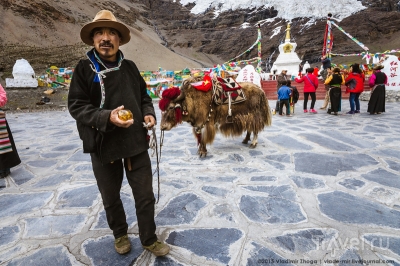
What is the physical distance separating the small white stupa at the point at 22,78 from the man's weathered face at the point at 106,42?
18.6m

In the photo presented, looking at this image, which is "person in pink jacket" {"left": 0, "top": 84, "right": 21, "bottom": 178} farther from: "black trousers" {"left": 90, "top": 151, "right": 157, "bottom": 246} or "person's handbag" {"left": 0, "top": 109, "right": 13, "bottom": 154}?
"black trousers" {"left": 90, "top": 151, "right": 157, "bottom": 246}

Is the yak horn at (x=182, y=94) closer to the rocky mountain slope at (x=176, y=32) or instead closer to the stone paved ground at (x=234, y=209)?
the stone paved ground at (x=234, y=209)

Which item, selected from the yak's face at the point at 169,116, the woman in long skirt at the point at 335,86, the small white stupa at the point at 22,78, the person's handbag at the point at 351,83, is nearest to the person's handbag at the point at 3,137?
the yak's face at the point at 169,116

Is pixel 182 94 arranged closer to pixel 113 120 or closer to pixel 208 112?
pixel 208 112

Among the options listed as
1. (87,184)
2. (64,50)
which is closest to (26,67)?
(87,184)

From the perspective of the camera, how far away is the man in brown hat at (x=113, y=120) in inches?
60.4

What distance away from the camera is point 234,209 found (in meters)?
2.39

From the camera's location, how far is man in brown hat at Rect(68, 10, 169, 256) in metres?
1.53

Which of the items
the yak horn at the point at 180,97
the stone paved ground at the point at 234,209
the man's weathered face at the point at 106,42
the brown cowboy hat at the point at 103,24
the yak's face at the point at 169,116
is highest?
the brown cowboy hat at the point at 103,24

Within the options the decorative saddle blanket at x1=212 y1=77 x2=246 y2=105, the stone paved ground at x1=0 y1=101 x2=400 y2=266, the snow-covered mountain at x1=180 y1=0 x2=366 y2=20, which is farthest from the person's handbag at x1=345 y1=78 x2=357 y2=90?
the snow-covered mountain at x1=180 y1=0 x2=366 y2=20

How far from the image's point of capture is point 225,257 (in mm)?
1742

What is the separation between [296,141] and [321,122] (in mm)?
2555

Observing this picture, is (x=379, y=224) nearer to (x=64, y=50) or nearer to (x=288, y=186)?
(x=288, y=186)

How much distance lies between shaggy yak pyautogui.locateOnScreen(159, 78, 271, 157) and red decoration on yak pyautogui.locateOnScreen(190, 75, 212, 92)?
0.06m
